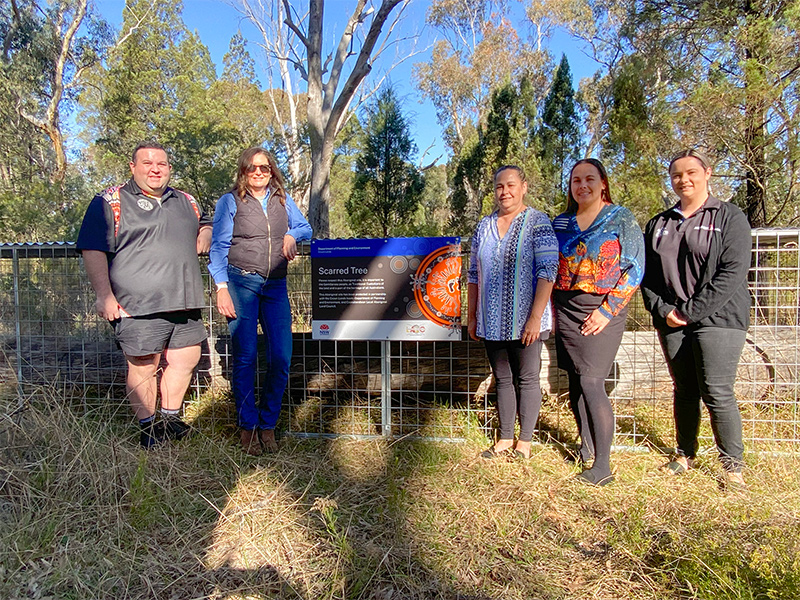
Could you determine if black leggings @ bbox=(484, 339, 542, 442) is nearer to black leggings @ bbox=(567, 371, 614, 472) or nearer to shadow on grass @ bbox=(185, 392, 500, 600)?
black leggings @ bbox=(567, 371, 614, 472)

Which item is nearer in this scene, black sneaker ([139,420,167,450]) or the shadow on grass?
the shadow on grass

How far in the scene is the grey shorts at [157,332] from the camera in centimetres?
277

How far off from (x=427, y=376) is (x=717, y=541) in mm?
2022

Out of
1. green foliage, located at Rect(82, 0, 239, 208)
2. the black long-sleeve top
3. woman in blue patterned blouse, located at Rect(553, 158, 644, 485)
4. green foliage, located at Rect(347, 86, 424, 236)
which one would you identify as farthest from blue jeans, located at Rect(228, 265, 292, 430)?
green foliage, located at Rect(347, 86, 424, 236)

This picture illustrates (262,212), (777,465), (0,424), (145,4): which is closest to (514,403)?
(777,465)

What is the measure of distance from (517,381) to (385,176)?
1140 centimetres

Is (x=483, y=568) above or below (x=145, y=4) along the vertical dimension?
below

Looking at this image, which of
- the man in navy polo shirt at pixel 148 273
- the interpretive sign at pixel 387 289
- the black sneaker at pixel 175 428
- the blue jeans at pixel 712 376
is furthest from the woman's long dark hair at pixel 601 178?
the black sneaker at pixel 175 428

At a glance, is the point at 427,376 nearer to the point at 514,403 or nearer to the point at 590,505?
the point at 514,403

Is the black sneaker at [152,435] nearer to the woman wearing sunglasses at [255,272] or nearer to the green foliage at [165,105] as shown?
the woman wearing sunglasses at [255,272]

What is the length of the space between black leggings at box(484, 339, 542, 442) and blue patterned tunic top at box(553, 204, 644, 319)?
410 mm

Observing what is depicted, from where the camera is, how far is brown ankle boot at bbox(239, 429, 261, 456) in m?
2.92

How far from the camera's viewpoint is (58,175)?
45.9 feet

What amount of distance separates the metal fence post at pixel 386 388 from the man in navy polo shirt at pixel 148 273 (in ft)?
3.86
